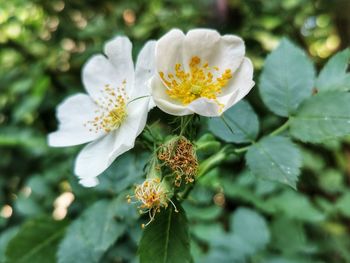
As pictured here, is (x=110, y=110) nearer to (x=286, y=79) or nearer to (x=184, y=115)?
(x=184, y=115)

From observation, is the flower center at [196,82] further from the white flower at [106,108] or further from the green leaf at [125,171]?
the green leaf at [125,171]

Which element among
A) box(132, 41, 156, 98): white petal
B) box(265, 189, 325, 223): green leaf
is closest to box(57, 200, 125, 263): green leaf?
box(132, 41, 156, 98): white petal

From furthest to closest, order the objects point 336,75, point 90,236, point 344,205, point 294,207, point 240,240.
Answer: point 344,205 → point 294,207 → point 240,240 → point 90,236 → point 336,75

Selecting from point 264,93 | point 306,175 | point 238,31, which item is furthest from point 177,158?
point 306,175

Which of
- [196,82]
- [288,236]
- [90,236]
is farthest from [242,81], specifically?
[288,236]

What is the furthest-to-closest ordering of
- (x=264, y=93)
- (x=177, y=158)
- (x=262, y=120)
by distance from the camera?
(x=262, y=120), (x=264, y=93), (x=177, y=158)

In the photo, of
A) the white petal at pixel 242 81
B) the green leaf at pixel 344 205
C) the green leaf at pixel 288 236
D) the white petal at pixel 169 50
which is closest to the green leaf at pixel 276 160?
the white petal at pixel 242 81

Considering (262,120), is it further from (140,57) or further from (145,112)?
(145,112)
